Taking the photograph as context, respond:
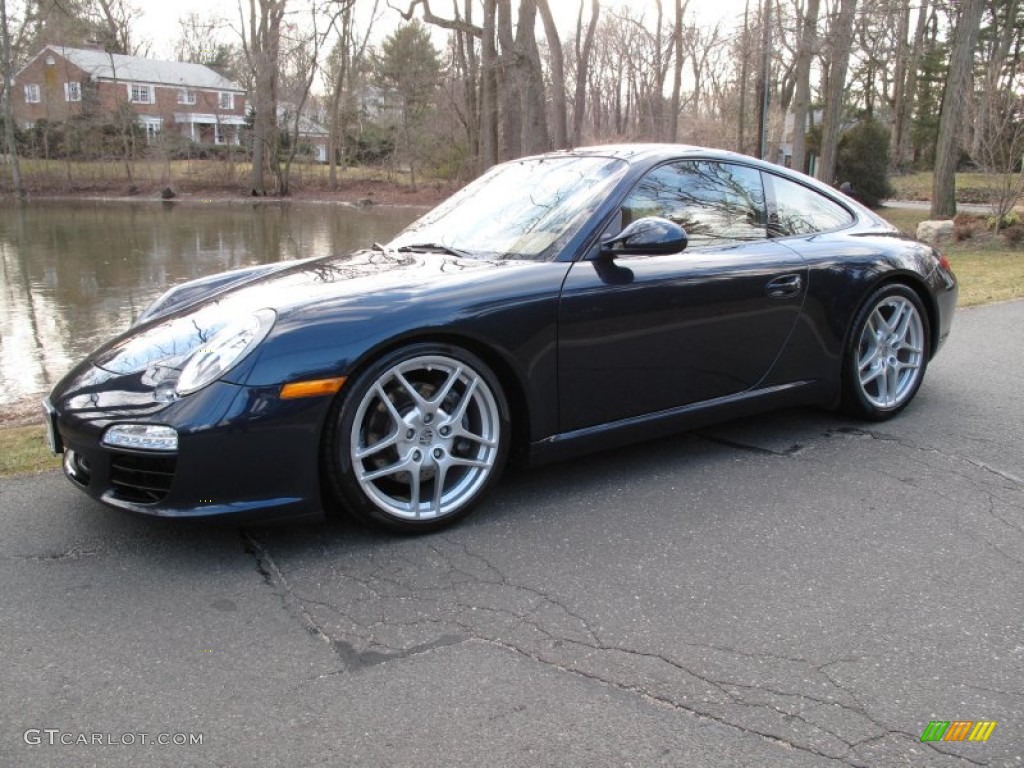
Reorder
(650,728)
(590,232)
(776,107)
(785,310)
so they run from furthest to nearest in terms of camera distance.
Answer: (776,107) < (785,310) < (590,232) < (650,728)

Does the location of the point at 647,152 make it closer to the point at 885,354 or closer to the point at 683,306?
the point at 683,306

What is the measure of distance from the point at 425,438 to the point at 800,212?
2406 mm

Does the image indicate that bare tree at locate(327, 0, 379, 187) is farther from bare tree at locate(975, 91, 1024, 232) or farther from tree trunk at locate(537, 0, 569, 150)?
bare tree at locate(975, 91, 1024, 232)

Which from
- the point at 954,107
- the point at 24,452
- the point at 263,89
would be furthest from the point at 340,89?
the point at 24,452

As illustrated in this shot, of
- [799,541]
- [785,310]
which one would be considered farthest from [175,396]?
[785,310]

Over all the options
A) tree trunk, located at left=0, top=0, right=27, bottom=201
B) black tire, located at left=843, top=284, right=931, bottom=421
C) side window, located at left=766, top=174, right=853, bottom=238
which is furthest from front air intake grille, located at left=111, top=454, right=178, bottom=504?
tree trunk, located at left=0, top=0, right=27, bottom=201

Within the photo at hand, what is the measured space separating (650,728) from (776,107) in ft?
133

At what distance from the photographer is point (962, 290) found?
32.0ft

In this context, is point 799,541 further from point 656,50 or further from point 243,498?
point 656,50

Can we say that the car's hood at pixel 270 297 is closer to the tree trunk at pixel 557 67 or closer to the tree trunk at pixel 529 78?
the tree trunk at pixel 529 78

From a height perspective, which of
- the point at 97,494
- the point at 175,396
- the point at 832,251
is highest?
the point at 832,251

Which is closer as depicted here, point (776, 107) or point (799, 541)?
point (799, 541)

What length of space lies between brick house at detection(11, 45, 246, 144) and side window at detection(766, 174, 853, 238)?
4559 cm

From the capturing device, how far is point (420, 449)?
3.10m
